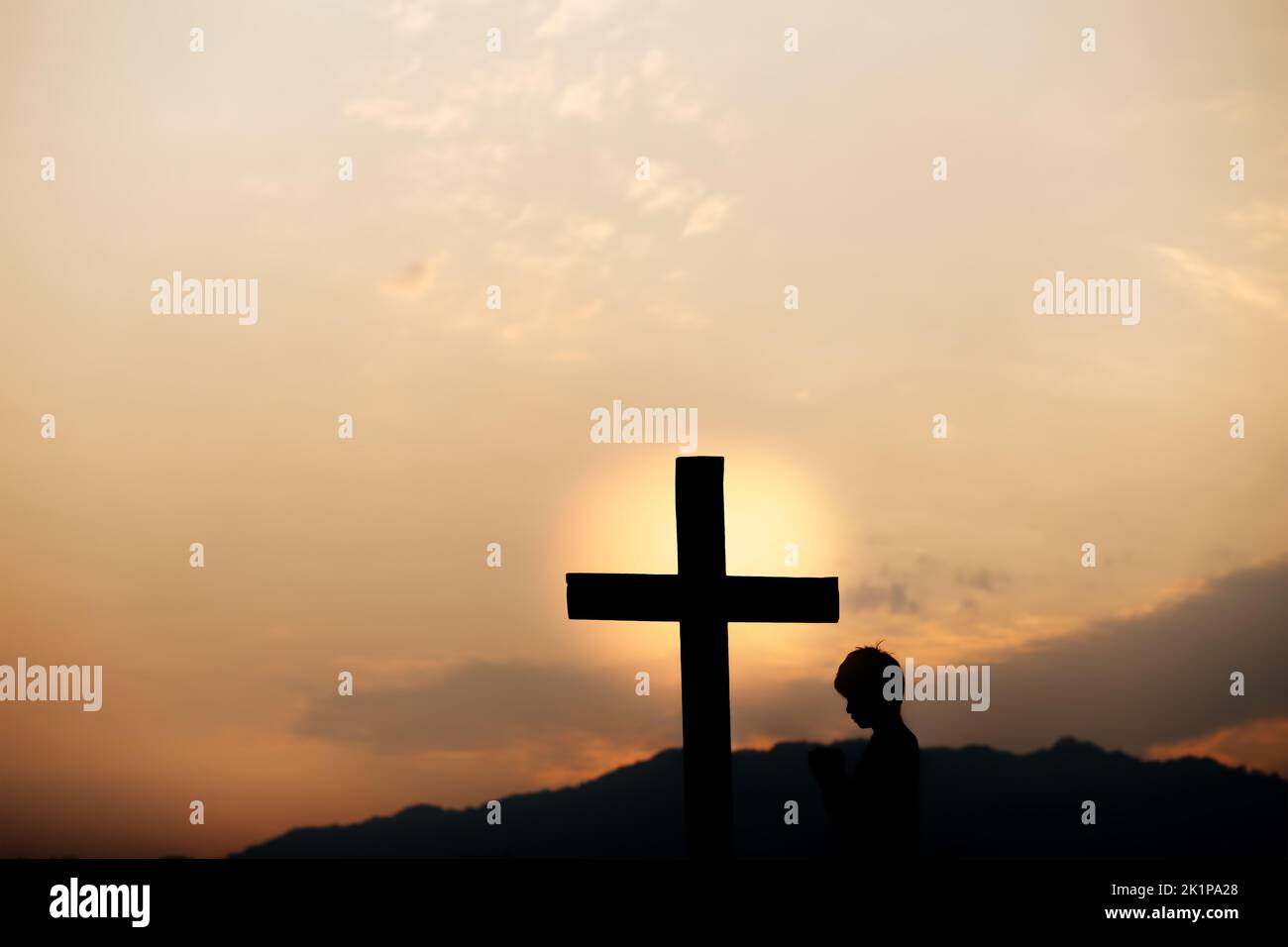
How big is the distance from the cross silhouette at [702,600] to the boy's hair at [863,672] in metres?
0.93

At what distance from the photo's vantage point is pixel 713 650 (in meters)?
6.74

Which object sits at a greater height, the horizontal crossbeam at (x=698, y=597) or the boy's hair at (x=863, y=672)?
the horizontal crossbeam at (x=698, y=597)

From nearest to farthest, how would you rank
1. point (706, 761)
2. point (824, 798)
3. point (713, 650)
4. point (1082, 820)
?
point (824, 798), point (706, 761), point (713, 650), point (1082, 820)

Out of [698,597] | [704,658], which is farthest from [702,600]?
[704,658]

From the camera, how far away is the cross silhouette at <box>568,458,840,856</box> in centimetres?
641

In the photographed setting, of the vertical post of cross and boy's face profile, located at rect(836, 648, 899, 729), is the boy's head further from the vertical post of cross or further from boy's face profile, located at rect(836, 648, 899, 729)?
the vertical post of cross

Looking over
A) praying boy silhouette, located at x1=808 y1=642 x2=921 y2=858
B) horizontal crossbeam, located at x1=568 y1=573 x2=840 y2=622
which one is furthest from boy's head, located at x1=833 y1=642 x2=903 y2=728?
horizontal crossbeam, located at x1=568 y1=573 x2=840 y2=622

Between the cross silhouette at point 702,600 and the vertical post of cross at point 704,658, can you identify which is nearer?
the vertical post of cross at point 704,658

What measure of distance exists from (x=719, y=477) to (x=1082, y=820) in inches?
168

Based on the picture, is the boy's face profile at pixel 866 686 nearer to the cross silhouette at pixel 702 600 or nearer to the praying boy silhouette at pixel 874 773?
the praying boy silhouette at pixel 874 773

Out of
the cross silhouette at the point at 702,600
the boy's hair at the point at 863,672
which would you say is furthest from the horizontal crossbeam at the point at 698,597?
the boy's hair at the point at 863,672

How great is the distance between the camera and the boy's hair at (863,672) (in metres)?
5.58
